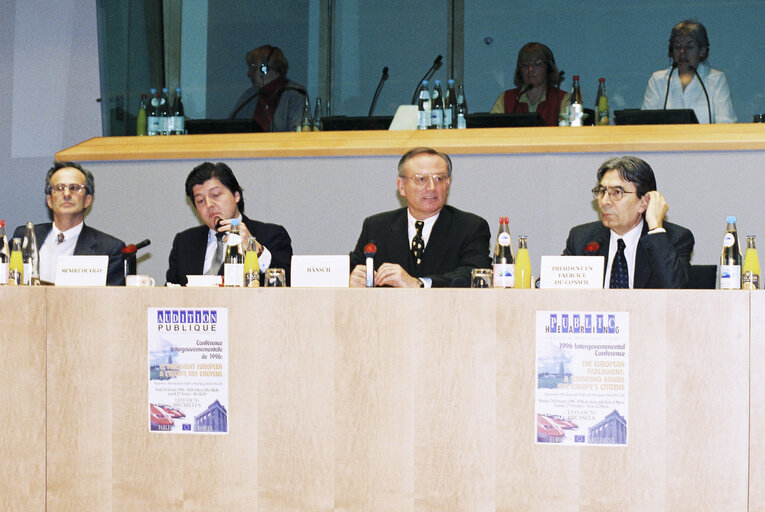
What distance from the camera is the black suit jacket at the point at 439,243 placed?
3227mm

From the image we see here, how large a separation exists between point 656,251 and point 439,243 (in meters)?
0.82

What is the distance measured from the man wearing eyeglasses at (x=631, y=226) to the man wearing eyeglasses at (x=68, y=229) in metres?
1.79

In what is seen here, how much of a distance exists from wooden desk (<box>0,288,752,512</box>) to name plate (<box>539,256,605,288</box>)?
9 cm

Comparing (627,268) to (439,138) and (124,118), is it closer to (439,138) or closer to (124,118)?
(439,138)

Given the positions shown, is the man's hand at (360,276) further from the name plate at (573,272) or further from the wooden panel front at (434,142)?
the wooden panel front at (434,142)

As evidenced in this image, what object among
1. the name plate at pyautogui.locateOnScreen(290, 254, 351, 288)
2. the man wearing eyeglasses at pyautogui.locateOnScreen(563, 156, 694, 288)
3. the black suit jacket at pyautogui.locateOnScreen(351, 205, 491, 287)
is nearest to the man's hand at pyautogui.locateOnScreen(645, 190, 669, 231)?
the man wearing eyeglasses at pyautogui.locateOnScreen(563, 156, 694, 288)

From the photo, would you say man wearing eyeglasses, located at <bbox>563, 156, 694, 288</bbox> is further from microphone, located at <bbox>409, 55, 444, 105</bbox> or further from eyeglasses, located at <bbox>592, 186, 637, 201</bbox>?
microphone, located at <bbox>409, 55, 444, 105</bbox>

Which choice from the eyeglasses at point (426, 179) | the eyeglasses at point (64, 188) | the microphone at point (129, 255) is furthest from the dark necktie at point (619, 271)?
the eyeglasses at point (64, 188)

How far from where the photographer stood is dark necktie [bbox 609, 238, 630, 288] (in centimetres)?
297

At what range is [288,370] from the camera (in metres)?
2.29

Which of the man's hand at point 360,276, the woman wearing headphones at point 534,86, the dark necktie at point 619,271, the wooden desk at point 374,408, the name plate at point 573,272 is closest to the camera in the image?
the wooden desk at point 374,408

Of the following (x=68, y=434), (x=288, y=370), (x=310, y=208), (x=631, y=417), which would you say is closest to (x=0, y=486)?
(x=68, y=434)

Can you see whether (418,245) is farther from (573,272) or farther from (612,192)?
(573,272)

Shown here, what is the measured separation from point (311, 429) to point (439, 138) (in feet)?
6.64
